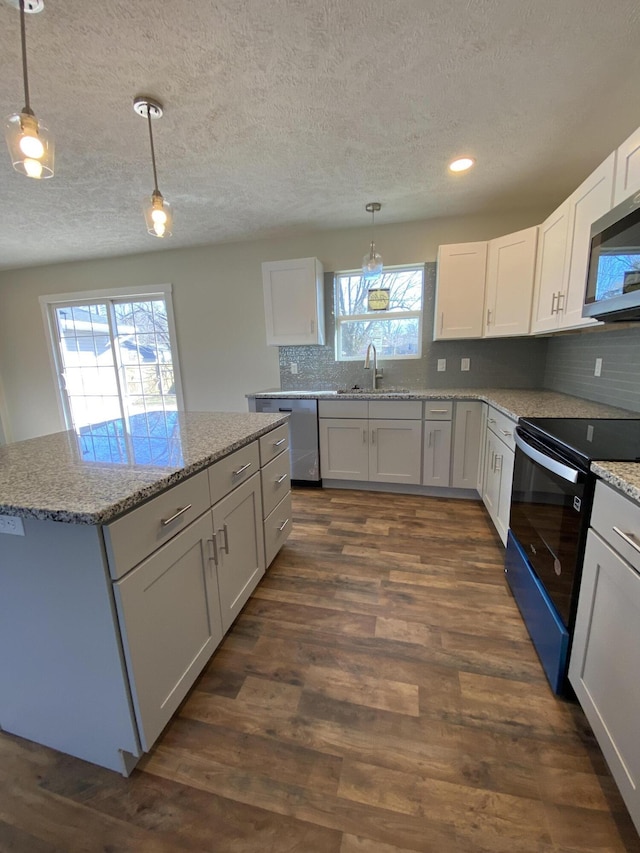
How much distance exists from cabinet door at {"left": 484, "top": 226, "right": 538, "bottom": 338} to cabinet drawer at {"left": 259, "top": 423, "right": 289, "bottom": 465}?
199cm

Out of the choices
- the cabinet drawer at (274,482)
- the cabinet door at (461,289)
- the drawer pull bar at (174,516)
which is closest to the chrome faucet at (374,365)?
the cabinet door at (461,289)

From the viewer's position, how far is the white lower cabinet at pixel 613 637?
891mm

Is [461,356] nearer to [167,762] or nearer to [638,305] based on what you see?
[638,305]

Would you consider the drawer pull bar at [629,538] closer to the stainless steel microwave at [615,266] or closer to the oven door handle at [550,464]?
the oven door handle at [550,464]

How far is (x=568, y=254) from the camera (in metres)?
2.03

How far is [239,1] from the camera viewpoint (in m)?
1.17

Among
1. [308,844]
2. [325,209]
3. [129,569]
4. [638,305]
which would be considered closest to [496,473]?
[638,305]

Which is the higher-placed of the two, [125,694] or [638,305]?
[638,305]

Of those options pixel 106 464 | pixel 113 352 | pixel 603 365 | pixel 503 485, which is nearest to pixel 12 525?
pixel 106 464

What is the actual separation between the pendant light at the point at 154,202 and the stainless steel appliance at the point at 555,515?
6.78 ft

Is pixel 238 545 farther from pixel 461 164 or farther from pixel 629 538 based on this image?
pixel 461 164

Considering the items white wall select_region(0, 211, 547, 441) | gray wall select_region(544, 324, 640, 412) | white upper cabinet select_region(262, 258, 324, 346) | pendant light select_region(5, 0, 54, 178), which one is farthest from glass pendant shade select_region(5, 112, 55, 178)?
gray wall select_region(544, 324, 640, 412)

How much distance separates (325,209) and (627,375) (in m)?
2.50

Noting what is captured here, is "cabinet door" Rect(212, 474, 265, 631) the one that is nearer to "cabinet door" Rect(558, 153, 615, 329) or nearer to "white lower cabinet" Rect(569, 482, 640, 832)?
"white lower cabinet" Rect(569, 482, 640, 832)
